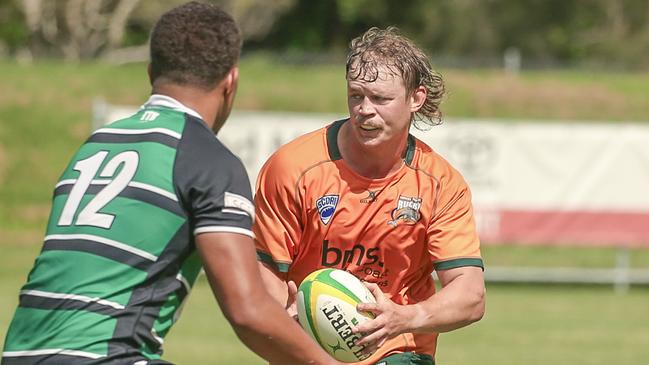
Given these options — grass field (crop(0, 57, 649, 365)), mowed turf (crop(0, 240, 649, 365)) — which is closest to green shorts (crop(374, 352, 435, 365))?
mowed turf (crop(0, 240, 649, 365))

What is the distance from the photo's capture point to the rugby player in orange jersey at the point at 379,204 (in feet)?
17.9

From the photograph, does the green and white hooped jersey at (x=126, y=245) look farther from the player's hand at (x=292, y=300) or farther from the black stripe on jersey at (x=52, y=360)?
the player's hand at (x=292, y=300)

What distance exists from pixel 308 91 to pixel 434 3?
Result: 55.6 feet

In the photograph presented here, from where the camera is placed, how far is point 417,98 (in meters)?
5.61

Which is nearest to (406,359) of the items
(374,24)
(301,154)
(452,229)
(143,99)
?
(452,229)

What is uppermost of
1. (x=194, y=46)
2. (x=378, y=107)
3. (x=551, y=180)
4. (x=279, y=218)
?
(x=194, y=46)

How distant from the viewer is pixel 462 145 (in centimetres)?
1703

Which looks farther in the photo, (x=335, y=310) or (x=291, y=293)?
(x=291, y=293)

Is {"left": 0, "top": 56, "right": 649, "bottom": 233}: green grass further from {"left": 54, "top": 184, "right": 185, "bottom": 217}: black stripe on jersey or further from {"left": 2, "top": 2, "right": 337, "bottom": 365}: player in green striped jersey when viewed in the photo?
{"left": 54, "top": 184, "right": 185, "bottom": 217}: black stripe on jersey

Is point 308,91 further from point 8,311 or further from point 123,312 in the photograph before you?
point 123,312

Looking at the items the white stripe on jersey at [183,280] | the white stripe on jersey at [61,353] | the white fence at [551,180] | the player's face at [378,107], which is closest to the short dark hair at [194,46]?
the white stripe on jersey at [183,280]

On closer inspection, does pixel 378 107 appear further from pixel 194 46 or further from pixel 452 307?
pixel 194 46

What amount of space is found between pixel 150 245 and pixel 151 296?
0.54ft

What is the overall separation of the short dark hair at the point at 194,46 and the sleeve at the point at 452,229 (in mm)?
1841
